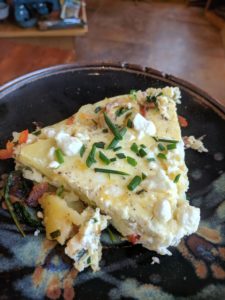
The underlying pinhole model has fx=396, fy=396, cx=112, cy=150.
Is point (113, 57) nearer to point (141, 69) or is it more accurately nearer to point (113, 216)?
point (141, 69)

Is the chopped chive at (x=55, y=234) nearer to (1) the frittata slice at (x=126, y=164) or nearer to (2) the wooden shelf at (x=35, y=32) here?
(1) the frittata slice at (x=126, y=164)

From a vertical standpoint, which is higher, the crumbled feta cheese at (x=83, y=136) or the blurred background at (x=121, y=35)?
the crumbled feta cheese at (x=83, y=136)

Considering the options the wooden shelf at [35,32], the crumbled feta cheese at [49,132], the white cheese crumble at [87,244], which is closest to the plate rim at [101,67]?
the crumbled feta cheese at [49,132]

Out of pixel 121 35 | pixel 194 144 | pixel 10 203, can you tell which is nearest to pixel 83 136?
pixel 10 203

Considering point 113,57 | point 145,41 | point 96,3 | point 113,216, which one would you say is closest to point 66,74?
point 113,216

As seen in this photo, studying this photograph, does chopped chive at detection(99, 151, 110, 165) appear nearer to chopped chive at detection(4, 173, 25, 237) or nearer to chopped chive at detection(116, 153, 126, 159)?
chopped chive at detection(116, 153, 126, 159)

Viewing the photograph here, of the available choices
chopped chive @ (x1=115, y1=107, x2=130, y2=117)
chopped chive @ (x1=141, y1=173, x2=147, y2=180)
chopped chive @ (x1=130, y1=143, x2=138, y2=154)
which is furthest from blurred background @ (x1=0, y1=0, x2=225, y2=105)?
chopped chive @ (x1=141, y1=173, x2=147, y2=180)
